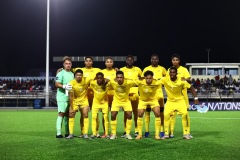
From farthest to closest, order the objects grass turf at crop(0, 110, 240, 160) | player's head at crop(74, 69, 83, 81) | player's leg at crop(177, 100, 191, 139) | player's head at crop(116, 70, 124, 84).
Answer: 1. player's head at crop(74, 69, 83, 81)
2. player's leg at crop(177, 100, 191, 139)
3. player's head at crop(116, 70, 124, 84)
4. grass turf at crop(0, 110, 240, 160)

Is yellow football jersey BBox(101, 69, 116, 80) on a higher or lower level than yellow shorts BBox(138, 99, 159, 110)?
higher

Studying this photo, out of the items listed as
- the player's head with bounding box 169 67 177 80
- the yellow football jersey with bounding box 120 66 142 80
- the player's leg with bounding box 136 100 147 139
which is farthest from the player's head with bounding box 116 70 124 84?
the player's head with bounding box 169 67 177 80

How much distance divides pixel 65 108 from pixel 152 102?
2.54m

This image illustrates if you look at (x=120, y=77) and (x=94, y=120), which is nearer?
(x=120, y=77)

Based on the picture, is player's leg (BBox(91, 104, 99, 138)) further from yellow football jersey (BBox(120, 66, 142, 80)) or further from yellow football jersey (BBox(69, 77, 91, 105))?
yellow football jersey (BBox(120, 66, 142, 80))

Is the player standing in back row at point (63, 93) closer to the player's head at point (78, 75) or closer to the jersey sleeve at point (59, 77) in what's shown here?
the jersey sleeve at point (59, 77)

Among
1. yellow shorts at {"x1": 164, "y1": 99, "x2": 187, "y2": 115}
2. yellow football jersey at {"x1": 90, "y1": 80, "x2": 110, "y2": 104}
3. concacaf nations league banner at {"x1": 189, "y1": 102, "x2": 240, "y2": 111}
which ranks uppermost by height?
yellow football jersey at {"x1": 90, "y1": 80, "x2": 110, "y2": 104}

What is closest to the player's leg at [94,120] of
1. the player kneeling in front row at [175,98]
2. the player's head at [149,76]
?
the player's head at [149,76]

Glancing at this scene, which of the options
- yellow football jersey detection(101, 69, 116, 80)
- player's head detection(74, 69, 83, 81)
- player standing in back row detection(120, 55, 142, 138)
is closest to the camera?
player's head detection(74, 69, 83, 81)

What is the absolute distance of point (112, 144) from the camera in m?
7.39

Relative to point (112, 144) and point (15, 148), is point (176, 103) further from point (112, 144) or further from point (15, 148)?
point (15, 148)

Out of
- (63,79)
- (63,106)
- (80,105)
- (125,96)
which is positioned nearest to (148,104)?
(125,96)

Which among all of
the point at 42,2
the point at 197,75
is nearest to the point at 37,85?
the point at 42,2

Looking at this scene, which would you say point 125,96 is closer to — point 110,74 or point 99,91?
point 99,91
